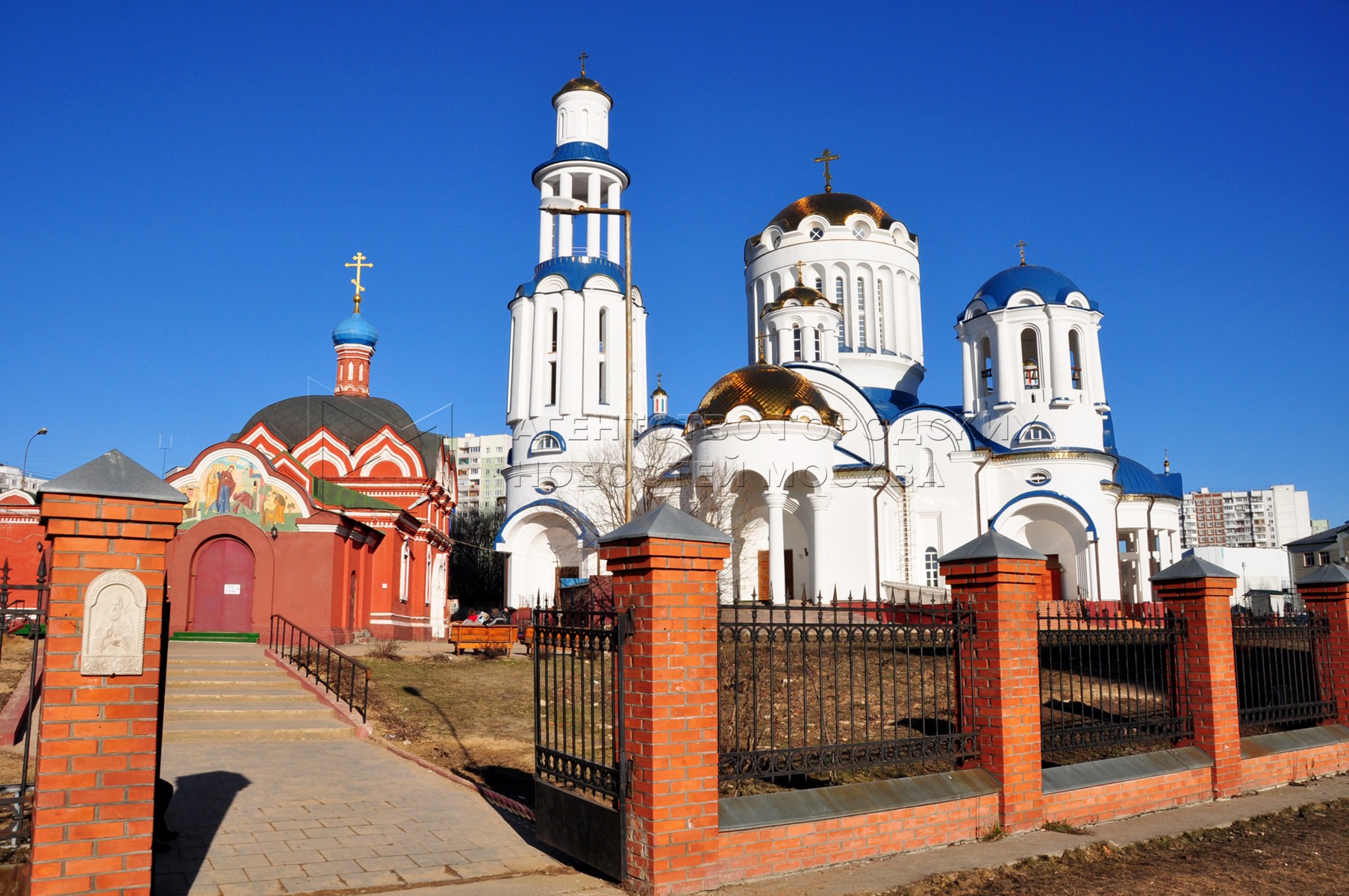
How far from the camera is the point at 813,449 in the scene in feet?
89.9

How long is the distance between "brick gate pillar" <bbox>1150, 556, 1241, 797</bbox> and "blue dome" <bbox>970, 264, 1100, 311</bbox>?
23.7 metres

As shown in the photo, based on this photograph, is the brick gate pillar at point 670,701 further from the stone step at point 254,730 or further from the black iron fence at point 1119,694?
the stone step at point 254,730

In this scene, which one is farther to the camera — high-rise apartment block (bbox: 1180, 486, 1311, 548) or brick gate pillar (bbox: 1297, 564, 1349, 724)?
high-rise apartment block (bbox: 1180, 486, 1311, 548)

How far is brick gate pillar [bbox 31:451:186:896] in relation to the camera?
14.6 ft

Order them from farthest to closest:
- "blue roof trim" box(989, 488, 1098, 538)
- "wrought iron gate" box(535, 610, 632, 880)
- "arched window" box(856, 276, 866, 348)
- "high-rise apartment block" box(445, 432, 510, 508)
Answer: "high-rise apartment block" box(445, 432, 510, 508)
"arched window" box(856, 276, 866, 348)
"blue roof trim" box(989, 488, 1098, 538)
"wrought iron gate" box(535, 610, 632, 880)

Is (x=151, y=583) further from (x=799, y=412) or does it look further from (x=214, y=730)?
(x=799, y=412)

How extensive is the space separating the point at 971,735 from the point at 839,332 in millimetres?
29405

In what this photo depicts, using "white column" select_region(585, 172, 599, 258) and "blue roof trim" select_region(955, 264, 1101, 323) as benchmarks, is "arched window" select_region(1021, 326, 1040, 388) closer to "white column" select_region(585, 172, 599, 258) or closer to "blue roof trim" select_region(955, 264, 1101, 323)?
"blue roof trim" select_region(955, 264, 1101, 323)

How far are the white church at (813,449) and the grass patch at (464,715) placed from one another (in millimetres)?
11759

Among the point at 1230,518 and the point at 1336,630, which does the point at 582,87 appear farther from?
the point at 1230,518

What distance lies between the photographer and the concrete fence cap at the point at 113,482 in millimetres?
4555

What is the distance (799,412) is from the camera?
27297 millimetres

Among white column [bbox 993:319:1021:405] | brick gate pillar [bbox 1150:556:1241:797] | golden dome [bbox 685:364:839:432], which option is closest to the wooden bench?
golden dome [bbox 685:364:839:432]

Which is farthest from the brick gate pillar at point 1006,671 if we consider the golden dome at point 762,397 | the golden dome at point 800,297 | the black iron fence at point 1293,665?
the golden dome at point 800,297
